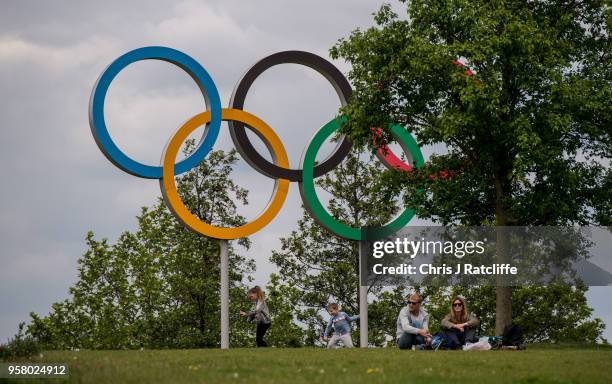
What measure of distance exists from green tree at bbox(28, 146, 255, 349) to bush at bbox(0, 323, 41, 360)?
2563 centimetres

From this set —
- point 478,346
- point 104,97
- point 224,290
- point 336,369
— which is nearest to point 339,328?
point 478,346

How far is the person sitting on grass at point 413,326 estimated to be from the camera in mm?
22859

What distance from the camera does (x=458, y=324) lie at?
23266mm

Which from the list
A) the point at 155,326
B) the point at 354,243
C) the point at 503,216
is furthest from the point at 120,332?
the point at 503,216

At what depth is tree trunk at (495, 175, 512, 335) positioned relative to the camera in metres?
29.8

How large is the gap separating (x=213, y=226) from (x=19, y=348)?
11.9 meters

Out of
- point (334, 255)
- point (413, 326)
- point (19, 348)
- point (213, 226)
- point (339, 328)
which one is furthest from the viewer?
point (334, 255)

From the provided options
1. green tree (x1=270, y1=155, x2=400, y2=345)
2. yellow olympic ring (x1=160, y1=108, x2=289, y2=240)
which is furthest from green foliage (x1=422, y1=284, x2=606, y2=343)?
yellow olympic ring (x1=160, y1=108, x2=289, y2=240)

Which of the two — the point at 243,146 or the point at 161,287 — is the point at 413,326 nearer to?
the point at 243,146

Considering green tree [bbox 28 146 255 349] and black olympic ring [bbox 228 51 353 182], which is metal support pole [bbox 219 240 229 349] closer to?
black olympic ring [bbox 228 51 353 182]

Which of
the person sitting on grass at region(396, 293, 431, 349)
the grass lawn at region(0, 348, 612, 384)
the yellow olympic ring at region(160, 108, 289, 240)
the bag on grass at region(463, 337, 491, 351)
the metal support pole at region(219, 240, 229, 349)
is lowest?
the grass lawn at region(0, 348, 612, 384)

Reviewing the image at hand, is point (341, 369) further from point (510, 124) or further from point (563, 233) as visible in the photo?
point (563, 233)

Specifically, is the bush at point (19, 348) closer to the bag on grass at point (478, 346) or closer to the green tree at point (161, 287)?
the bag on grass at point (478, 346)

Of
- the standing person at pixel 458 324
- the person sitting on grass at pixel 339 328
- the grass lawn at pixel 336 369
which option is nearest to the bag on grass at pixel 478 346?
the standing person at pixel 458 324
